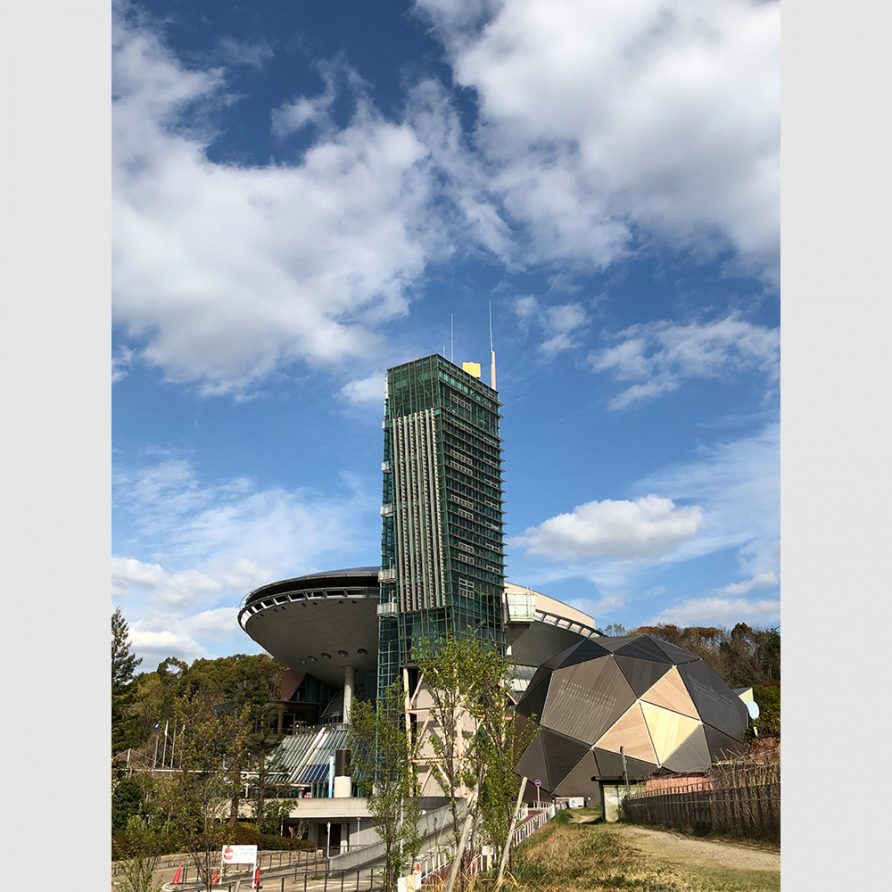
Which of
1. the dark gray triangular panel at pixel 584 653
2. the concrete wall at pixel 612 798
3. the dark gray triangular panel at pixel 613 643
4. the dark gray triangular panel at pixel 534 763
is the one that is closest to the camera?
the concrete wall at pixel 612 798

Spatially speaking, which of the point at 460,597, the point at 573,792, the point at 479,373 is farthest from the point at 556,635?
the point at 573,792

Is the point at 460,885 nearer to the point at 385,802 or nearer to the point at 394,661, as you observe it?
the point at 385,802

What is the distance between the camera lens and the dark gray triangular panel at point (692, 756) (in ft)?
168

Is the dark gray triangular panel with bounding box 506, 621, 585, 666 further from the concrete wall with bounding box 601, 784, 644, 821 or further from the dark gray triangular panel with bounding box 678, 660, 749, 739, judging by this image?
the concrete wall with bounding box 601, 784, 644, 821

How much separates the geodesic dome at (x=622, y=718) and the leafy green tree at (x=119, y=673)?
2948 cm

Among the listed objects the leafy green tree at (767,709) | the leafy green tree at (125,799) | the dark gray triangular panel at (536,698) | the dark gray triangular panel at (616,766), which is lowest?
the leafy green tree at (125,799)

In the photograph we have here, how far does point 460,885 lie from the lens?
883 inches

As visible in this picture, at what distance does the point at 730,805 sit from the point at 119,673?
169ft

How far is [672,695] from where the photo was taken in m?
54.0

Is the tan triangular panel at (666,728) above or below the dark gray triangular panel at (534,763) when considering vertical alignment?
above

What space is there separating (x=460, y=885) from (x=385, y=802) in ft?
15.3

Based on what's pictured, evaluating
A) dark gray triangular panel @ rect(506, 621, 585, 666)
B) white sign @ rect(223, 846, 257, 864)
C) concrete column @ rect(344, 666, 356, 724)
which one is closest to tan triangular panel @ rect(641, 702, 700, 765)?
dark gray triangular panel @ rect(506, 621, 585, 666)

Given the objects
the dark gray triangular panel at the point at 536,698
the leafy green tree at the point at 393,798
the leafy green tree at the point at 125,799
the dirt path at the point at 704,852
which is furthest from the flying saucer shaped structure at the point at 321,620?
the dirt path at the point at 704,852

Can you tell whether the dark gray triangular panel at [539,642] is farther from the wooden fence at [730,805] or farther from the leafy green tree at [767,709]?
the wooden fence at [730,805]
